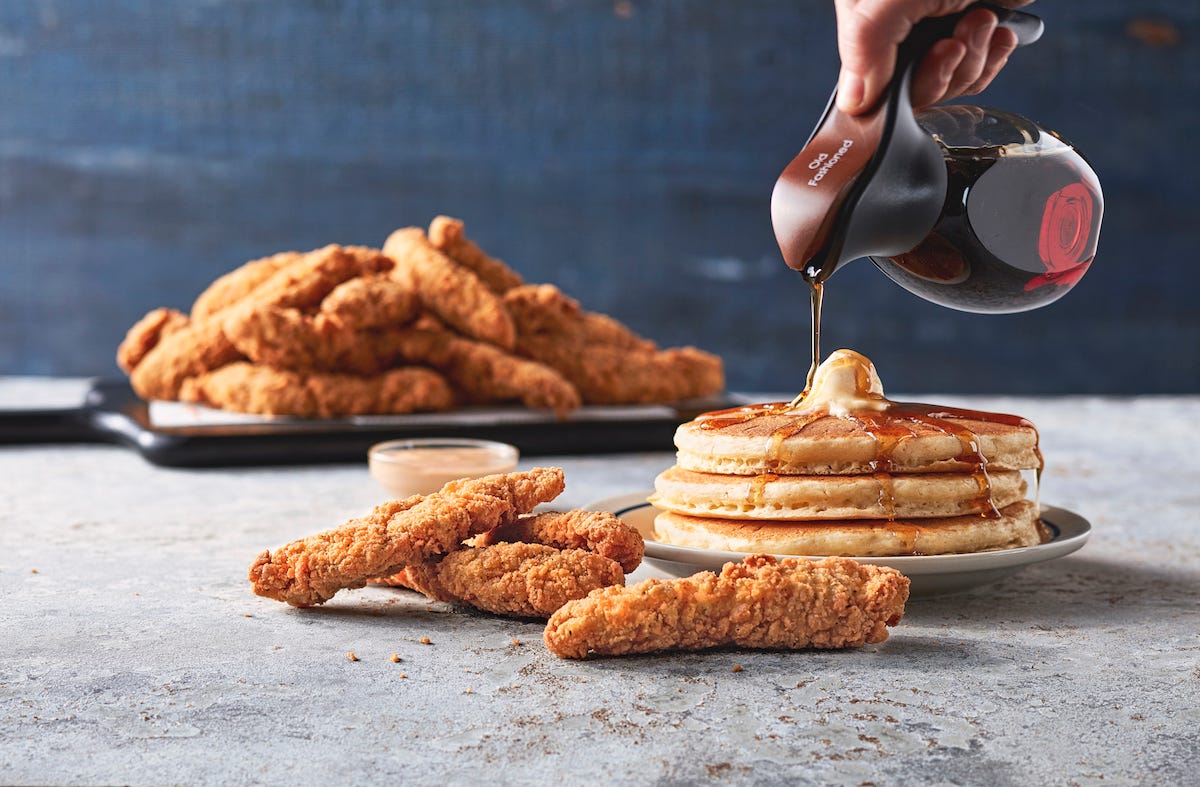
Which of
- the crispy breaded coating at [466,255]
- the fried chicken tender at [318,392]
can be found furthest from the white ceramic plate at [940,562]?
the crispy breaded coating at [466,255]

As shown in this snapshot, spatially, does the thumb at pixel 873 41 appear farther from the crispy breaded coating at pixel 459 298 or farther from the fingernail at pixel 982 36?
the crispy breaded coating at pixel 459 298

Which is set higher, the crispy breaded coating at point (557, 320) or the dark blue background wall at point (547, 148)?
the dark blue background wall at point (547, 148)

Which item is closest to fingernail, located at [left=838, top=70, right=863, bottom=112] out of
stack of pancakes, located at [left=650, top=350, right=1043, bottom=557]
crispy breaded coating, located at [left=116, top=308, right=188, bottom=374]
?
stack of pancakes, located at [left=650, top=350, right=1043, bottom=557]

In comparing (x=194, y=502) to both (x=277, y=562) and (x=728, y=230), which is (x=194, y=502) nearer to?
(x=277, y=562)

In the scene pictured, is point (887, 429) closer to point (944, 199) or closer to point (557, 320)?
point (944, 199)

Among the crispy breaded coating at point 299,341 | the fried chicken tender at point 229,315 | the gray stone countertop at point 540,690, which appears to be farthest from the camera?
the fried chicken tender at point 229,315

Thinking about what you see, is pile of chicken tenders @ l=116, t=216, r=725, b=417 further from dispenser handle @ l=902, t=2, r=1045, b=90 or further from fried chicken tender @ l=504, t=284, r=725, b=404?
dispenser handle @ l=902, t=2, r=1045, b=90
